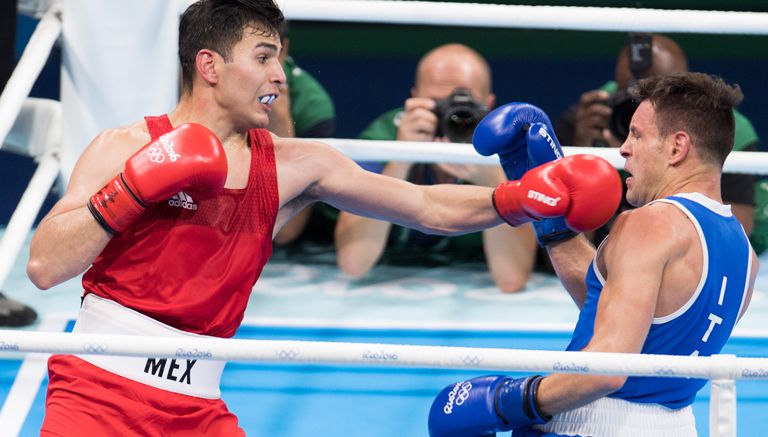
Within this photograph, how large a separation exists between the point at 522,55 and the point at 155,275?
12.0ft

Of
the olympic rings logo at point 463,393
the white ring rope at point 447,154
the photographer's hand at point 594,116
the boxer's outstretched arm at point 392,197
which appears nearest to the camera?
the olympic rings logo at point 463,393

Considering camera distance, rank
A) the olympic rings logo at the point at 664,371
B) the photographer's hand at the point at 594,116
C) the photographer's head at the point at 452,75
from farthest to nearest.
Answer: the photographer's head at the point at 452,75, the photographer's hand at the point at 594,116, the olympic rings logo at the point at 664,371

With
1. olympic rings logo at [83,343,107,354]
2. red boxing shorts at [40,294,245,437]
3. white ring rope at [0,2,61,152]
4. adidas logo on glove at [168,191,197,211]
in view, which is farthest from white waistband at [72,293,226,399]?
white ring rope at [0,2,61,152]

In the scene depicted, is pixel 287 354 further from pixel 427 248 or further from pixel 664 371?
pixel 427 248

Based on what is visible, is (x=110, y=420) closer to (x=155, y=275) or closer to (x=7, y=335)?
(x=155, y=275)

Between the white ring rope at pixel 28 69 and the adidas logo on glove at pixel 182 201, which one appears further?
the white ring rope at pixel 28 69

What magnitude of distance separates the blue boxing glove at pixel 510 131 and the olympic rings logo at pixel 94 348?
3.30ft

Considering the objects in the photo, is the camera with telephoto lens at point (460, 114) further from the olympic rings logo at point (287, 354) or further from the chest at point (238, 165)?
the olympic rings logo at point (287, 354)

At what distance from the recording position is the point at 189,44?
225 cm

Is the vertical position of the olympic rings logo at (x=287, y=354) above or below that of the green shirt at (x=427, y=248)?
below

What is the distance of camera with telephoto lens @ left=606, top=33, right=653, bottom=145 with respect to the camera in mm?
3133

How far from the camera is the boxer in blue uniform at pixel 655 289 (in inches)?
75.3

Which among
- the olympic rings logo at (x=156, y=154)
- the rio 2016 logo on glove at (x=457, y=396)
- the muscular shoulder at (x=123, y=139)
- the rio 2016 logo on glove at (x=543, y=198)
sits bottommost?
the rio 2016 logo on glove at (x=457, y=396)

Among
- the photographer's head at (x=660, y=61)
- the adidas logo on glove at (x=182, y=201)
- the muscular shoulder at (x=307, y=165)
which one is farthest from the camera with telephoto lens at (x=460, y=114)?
the adidas logo on glove at (x=182, y=201)
